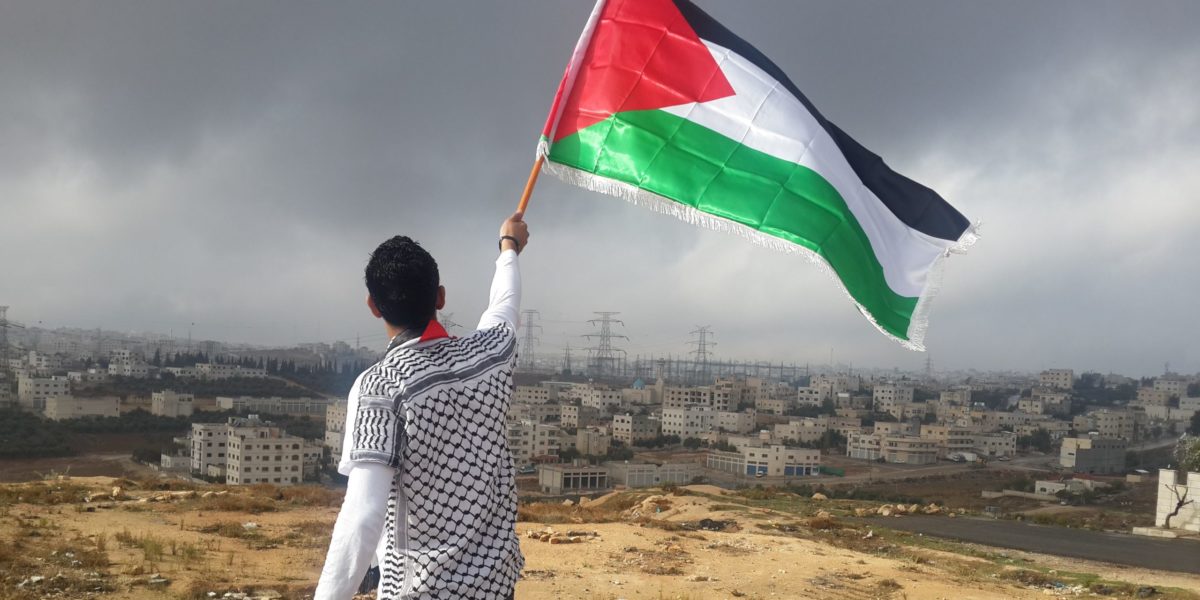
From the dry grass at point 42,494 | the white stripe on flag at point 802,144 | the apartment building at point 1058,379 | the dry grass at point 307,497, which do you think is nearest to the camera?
the white stripe on flag at point 802,144

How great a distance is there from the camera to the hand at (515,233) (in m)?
2.45

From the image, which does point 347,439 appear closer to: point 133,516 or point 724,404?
point 133,516

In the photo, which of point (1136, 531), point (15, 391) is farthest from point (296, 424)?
point (1136, 531)

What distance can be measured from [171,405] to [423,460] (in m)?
50.4

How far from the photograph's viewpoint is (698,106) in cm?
379

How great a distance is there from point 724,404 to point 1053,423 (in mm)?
29295

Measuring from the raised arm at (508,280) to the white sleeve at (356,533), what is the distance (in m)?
0.57

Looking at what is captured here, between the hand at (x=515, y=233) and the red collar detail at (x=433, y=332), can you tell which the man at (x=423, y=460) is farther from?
the hand at (x=515, y=233)

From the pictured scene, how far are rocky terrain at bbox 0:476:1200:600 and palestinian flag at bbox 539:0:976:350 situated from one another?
4.20m

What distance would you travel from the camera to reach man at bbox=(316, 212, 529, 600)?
1.63 meters

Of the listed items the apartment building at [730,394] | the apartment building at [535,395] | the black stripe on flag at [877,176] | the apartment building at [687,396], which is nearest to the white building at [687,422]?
the apartment building at [730,394]

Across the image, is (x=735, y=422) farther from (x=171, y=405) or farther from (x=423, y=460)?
(x=423, y=460)

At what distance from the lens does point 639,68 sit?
3.73 meters

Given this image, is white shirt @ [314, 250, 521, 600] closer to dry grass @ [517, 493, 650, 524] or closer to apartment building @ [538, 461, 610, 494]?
dry grass @ [517, 493, 650, 524]
